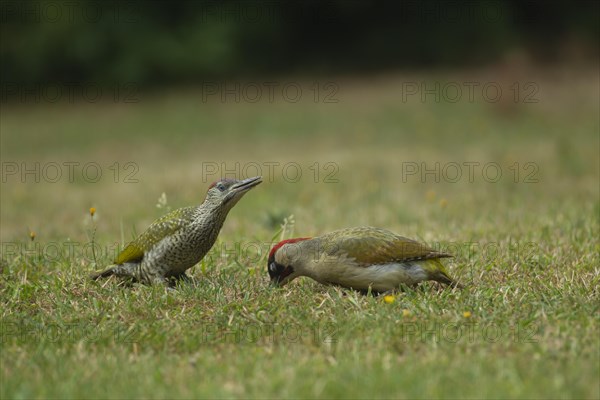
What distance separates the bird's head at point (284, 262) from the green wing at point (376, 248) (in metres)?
0.18

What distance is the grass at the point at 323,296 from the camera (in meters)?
3.61

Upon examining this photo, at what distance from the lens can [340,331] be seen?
13.7 ft

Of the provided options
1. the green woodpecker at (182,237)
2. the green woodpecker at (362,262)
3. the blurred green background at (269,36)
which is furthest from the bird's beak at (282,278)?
the blurred green background at (269,36)

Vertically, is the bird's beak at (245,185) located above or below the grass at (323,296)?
above

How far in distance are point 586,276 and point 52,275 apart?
3435mm

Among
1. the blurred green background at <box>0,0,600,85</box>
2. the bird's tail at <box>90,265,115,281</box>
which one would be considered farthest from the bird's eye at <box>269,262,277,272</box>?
the blurred green background at <box>0,0,600,85</box>

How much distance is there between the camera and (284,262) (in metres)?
4.87

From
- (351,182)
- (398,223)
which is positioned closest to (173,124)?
(351,182)

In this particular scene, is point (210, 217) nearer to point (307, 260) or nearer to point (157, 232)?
point (157, 232)

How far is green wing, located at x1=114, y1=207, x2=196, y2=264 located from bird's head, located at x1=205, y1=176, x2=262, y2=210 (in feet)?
0.70

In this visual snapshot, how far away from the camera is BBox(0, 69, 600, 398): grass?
3.61m

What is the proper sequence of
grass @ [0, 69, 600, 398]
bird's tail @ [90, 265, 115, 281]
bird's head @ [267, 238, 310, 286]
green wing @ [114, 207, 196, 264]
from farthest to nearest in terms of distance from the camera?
bird's tail @ [90, 265, 115, 281] < green wing @ [114, 207, 196, 264] < bird's head @ [267, 238, 310, 286] < grass @ [0, 69, 600, 398]

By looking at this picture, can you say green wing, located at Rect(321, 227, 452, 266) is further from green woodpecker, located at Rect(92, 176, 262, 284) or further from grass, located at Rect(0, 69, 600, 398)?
green woodpecker, located at Rect(92, 176, 262, 284)

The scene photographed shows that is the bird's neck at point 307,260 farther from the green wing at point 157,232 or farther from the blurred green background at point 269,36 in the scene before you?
the blurred green background at point 269,36
